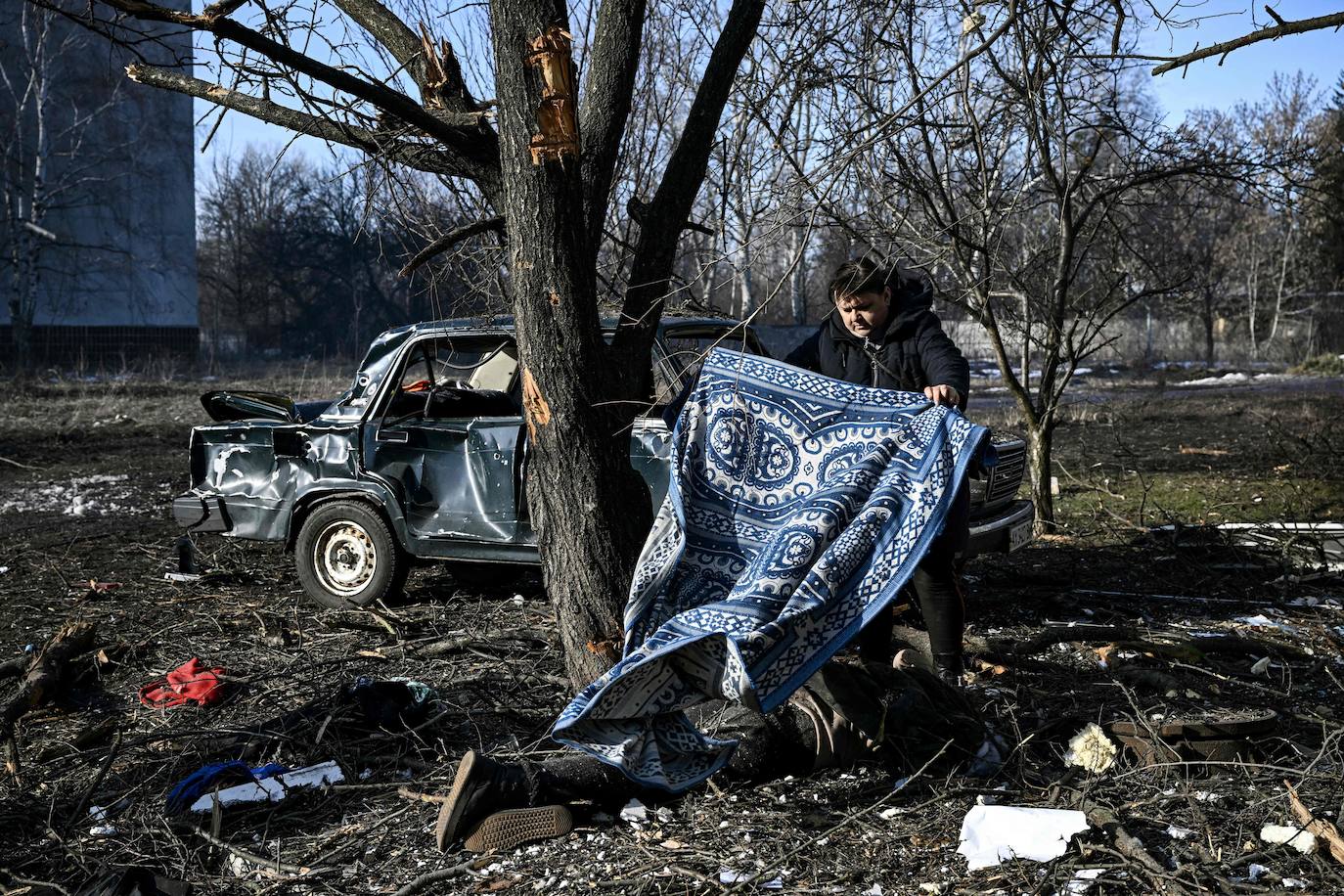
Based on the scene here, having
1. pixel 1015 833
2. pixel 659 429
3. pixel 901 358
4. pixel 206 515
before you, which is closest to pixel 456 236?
pixel 659 429

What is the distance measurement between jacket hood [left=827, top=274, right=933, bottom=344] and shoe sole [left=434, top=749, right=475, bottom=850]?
7.64 ft

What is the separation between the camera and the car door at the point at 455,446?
6602mm

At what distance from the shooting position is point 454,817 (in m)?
3.50

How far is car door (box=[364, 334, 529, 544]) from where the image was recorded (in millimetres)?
6602

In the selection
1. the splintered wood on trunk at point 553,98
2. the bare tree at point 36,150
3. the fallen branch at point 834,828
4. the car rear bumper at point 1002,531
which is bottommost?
the fallen branch at point 834,828

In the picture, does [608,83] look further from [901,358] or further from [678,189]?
[901,358]

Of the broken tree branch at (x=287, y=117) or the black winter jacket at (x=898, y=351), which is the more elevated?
the broken tree branch at (x=287, y=117)

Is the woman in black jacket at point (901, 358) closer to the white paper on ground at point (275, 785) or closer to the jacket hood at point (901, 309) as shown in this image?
the jacket hood at point (901, 309)

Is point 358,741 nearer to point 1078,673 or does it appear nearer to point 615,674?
point 615,674

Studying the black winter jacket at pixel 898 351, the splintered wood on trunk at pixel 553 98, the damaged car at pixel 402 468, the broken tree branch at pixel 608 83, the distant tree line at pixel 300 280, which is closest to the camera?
the splintered wood on trunk at pixel 553 98

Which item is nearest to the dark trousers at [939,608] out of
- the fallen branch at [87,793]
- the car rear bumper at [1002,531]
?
the car rear bumper at [1002,531]

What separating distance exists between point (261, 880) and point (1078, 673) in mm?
3496

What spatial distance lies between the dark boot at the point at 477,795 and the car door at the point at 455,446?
302 cm

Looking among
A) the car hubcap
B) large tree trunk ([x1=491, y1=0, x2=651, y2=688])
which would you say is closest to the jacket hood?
large tree trunk ([x1=491, y1=0, x2=651, y2=688])
